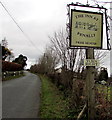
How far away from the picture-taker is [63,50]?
394 inches

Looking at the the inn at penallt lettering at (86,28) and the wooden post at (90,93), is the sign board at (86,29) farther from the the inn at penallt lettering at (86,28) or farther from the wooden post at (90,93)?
the wooden post at (90,93)

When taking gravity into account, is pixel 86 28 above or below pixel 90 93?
above

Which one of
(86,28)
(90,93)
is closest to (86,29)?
(86,28)

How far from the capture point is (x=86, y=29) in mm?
4715

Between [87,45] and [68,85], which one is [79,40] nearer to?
[87,45]

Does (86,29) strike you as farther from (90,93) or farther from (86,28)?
(90,93)

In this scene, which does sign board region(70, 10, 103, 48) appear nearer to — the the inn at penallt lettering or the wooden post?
the the inn at penallt lettering

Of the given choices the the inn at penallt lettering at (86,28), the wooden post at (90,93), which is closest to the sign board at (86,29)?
the the inn at penallt lettering at (86,28)

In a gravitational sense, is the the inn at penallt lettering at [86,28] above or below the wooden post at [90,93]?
above

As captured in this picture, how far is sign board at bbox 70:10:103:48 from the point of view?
15.3ft

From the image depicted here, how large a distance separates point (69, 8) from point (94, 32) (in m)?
0.88

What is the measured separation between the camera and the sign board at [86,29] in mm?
4676

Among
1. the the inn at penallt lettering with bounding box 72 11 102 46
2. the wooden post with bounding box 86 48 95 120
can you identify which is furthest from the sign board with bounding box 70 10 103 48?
the wooden post with bounding box 86 48 95 120

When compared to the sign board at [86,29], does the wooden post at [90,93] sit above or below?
below
